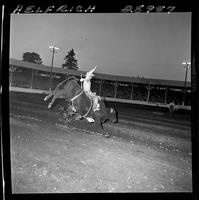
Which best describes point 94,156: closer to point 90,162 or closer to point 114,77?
point 90,162

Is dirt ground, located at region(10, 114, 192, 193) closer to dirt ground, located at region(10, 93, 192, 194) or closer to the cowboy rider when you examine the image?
dirt ground, located at region(10, 93, 192, 194)

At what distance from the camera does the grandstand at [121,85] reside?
225 centimetres

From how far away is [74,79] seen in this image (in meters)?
2.31

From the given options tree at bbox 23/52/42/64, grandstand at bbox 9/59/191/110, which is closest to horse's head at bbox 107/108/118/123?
grandstand at bbox 9/59/191/110

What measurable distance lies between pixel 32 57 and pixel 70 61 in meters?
0.35

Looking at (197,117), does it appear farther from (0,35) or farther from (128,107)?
(0,35)

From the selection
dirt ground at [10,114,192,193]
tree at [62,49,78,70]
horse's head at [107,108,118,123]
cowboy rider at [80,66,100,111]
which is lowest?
dirt ground at [10,114,192,193]

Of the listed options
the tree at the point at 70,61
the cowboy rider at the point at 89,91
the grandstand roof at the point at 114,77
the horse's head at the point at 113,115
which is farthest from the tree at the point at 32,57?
the horse's head at the point at 113,115

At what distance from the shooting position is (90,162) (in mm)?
2189

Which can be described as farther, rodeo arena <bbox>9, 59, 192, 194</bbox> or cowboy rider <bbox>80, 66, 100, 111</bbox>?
cowboy rider <bbox>80, 66, 100, 111</bbox>

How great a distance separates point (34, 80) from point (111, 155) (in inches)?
41.4

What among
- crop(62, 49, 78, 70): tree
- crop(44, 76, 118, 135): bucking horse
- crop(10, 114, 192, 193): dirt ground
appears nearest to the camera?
crop(10, 114, 192, 193): dirt ground

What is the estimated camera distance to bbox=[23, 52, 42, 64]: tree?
2.20m
